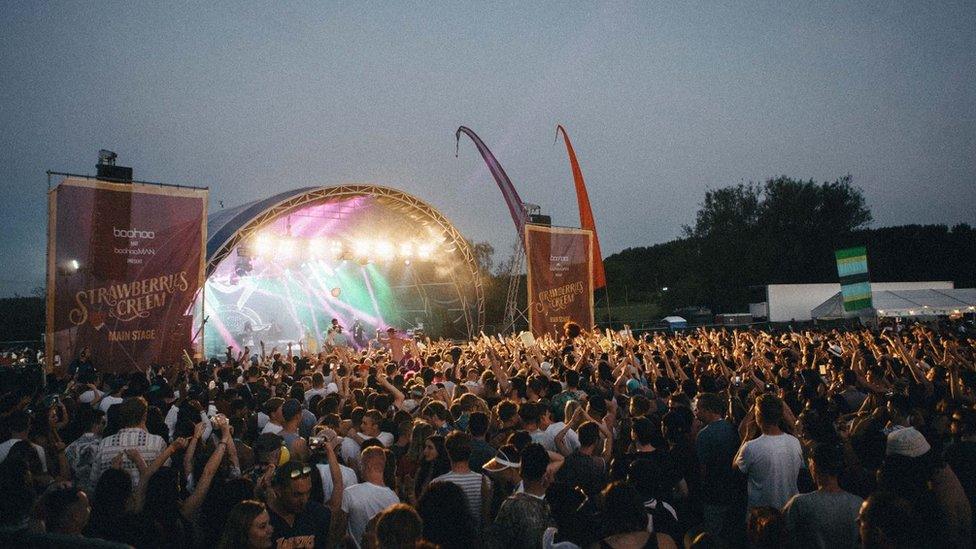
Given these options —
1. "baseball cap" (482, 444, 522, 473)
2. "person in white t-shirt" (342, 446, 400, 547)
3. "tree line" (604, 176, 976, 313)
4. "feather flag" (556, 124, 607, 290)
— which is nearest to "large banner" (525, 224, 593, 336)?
"feather flag" (556, 124, 607, 290)

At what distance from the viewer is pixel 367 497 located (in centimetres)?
344

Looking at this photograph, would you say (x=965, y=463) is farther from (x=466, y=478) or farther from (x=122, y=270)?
(x=122, y=270)

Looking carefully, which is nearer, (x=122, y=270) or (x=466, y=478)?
(x=466, y=478)

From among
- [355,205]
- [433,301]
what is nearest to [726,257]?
[433,301]

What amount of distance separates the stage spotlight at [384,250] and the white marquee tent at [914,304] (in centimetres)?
2006

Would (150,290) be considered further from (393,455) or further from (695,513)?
(695,513)

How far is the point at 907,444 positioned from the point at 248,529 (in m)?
3.87

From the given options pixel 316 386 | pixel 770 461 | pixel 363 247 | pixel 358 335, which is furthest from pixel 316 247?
pixel 770 461

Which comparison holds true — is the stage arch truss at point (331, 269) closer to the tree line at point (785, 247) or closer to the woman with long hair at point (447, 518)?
the woman with long hair at point (447, 518)

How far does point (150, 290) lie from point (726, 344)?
511 inches

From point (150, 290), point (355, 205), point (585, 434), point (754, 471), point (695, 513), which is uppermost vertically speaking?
point (355, 205)

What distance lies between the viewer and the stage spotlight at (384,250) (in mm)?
24109

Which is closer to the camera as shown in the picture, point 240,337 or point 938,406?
point 938,406

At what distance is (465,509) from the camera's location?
2.96 meters
